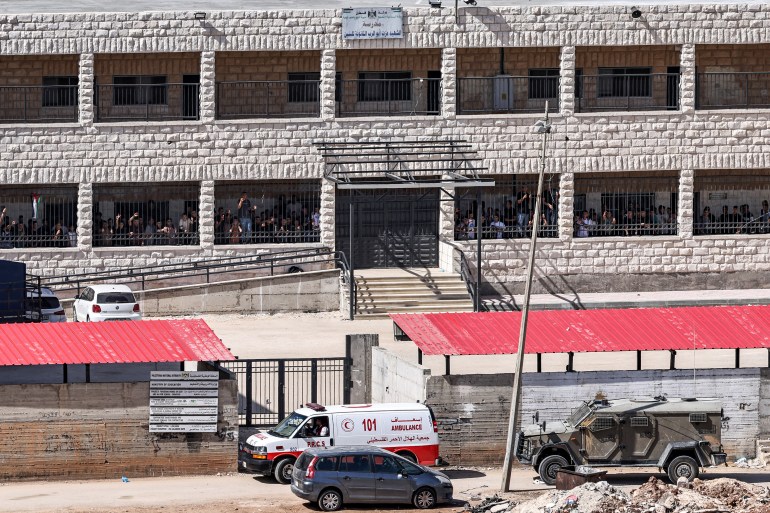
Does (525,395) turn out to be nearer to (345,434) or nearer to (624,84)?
(345,434)

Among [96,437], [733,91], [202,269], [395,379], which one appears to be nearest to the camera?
[96,437]

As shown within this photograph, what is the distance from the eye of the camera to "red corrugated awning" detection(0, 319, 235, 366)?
35344 mm

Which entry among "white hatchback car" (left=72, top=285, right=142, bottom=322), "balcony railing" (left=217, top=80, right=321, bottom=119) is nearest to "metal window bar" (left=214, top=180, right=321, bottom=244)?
"balcony railing" (left=217, top=80, right=321, bottom=119)

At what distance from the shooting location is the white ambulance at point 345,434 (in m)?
34.6

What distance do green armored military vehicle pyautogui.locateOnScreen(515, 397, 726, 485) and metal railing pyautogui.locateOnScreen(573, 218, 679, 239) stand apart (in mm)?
21956

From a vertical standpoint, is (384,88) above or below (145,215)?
above

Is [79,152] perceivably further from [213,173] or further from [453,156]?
[453,156]

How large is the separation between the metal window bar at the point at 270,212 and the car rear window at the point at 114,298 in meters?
7.73

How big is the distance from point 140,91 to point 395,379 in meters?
22.8

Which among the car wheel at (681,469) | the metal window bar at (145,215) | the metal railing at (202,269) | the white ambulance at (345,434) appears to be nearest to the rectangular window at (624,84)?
the metal railing at (202,269)

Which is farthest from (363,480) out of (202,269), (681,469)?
(202,269)

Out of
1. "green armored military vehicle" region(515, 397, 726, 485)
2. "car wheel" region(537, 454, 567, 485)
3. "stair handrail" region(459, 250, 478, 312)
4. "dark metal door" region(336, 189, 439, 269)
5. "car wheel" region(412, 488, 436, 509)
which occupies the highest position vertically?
"dark metal door" region(336, 189, 439, 269)

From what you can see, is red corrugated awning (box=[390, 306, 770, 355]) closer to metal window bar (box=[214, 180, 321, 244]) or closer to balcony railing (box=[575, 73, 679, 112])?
metal window bar (box=[214, 180, 321, 244])

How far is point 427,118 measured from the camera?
55656mm
